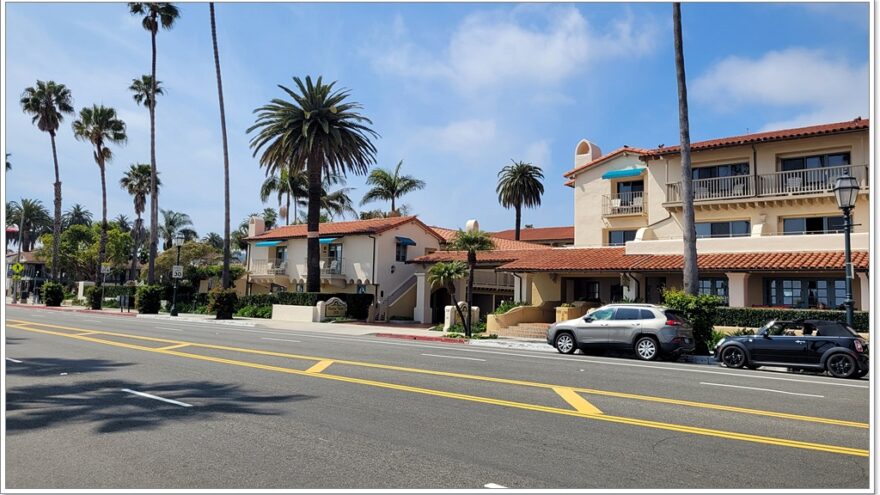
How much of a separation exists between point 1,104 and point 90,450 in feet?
12.7

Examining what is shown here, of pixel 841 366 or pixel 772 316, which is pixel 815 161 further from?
pixel 841 366

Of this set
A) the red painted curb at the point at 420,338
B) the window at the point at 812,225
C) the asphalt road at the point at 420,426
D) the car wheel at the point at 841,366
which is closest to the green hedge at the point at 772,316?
the car wheel at the point at 841,366

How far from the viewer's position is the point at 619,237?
33688 mm

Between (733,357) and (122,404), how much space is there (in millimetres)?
14162

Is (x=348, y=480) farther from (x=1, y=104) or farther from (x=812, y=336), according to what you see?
(x=812, y=336)

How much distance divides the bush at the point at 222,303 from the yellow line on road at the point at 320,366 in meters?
24.3

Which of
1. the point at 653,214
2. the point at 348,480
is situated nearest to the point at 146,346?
the point at 348,480

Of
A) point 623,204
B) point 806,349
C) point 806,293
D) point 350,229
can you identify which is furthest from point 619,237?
point 806,349

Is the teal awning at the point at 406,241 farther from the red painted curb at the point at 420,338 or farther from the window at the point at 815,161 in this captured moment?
the window at the point at 815,161

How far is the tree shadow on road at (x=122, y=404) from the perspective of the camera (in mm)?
8141

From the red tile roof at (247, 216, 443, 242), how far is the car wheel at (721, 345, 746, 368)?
25991mm

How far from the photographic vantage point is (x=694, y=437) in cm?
754

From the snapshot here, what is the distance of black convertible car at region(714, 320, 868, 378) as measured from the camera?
14016mm

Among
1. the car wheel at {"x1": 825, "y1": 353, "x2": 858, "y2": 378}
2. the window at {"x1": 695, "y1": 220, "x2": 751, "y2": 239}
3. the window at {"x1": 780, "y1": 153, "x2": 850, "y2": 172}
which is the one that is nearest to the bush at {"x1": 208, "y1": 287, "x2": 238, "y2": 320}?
the window at {"x1": 695, "y1": 220, "x2": 751, "y2": 239}
